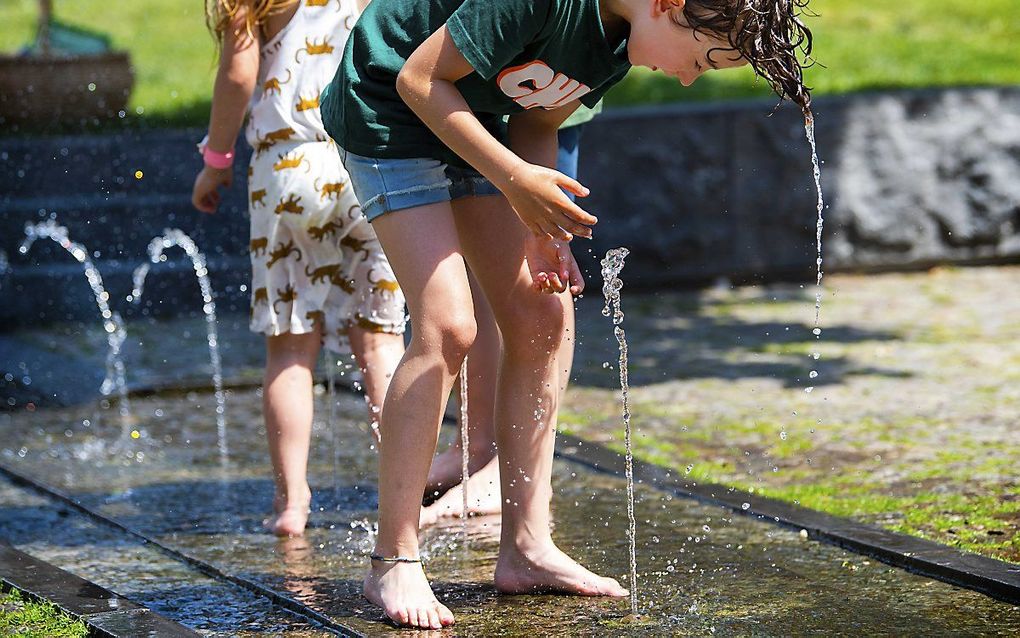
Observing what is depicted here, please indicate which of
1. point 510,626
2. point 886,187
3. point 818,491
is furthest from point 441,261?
point 886,187

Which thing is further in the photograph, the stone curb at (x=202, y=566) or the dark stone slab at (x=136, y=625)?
the stone curb at (x=202, y=566)

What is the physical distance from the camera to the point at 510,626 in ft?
9.80

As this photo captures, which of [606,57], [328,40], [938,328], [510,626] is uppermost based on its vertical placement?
[328,40]

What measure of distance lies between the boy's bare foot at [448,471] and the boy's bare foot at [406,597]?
3.07 feet

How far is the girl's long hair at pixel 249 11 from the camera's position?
3637 millimetres

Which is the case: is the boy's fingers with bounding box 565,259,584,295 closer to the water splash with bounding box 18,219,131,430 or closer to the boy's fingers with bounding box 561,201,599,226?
the boy's fingers with bounding box 561,201,599,226

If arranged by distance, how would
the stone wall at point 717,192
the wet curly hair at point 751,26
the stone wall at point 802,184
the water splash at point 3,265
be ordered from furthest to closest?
1. the stone wall at point 802,184
2. the stone wall at point 717,192
3. the water splash at point 3,265
4. the wet curly hair at point 751,26

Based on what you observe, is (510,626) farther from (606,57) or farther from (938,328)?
(938,328)

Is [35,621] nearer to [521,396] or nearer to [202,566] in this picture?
[202,566]

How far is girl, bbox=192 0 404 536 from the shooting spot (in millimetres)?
3703

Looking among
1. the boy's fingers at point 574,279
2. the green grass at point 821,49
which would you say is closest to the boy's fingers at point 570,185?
the boy's fingers at point 574,279

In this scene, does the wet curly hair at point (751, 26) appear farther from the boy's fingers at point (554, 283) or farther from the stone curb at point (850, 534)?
the stone curb at point (850, 534)

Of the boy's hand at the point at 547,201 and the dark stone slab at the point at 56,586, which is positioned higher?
the boy's hand at the point at 547,201

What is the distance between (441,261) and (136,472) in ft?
6.18
